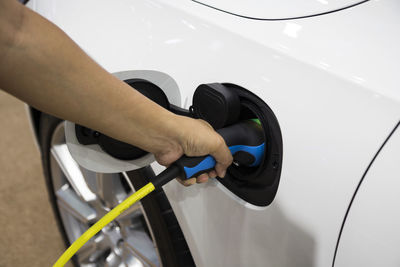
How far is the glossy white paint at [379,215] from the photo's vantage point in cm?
60

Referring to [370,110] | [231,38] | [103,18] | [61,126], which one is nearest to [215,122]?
[231,38]

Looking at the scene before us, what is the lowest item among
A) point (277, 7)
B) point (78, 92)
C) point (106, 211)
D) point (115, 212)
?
point (106, 211)

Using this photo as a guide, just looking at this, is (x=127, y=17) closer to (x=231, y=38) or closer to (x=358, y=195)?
(x=231, y=38)

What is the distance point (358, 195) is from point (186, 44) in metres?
0.47

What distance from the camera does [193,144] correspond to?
0.73 m

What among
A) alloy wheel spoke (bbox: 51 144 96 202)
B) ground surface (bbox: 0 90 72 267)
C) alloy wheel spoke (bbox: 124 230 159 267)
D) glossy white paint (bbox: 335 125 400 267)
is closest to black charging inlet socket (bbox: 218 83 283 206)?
glossy white paint (bbox: 335 125 400 267)

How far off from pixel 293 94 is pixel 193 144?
0.20 metres

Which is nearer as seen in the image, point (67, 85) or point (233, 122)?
point (67, 85)

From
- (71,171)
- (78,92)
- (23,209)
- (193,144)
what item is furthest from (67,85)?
(23,209)

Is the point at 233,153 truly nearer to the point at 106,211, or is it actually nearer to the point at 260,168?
the point at 260,168

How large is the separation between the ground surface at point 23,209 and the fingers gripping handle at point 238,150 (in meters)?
1.34

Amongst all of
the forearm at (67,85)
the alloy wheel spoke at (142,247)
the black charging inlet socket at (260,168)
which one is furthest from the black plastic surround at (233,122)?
the alloy wheel spoke at (142,247)

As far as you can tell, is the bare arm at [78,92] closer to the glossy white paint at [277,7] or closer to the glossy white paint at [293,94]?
the glossy white paint at [293,94]

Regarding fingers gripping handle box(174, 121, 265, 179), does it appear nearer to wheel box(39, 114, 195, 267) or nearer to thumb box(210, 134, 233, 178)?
thumb box(210, 134, 233, 178)
